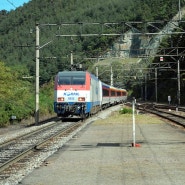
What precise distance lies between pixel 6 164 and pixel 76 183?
3.36 metres

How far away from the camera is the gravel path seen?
9.27 metres

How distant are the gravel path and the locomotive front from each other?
1578cm

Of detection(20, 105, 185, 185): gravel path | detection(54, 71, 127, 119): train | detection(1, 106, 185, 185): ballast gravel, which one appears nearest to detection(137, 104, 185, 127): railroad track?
detection(54, 71, 127, 119): train

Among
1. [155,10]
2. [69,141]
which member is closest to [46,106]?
[69,141]

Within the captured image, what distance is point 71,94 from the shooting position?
108ft

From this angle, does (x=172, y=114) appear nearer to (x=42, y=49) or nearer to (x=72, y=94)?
(x=72, y=94)

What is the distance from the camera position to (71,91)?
32938mm

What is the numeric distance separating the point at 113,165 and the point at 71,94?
2161 cm

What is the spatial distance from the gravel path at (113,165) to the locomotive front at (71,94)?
51.8 ft

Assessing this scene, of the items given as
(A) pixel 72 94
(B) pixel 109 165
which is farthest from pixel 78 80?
(B) pixel 109 165

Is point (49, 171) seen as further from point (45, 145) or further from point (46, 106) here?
point (46, 106)

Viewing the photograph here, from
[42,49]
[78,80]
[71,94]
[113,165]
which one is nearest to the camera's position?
[113,165]

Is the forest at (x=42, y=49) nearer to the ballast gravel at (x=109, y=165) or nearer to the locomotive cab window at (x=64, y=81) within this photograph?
the locomotive cab window at (x=64, y=81)

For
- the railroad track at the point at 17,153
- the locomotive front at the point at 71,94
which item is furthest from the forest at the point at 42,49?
the railroad track at the point at 17,153
